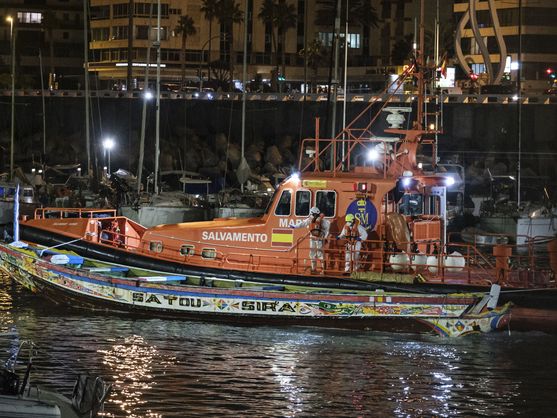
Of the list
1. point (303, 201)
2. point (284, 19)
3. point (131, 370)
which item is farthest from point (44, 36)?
point (131, 370)

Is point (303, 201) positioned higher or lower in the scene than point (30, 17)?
lower

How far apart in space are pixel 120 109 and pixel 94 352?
49174 millimetres

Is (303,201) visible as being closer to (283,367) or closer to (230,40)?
(283,367)

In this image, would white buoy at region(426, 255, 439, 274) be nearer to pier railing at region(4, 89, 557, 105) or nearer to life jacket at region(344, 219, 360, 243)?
life jacket at region(344, 219, 360, 243)

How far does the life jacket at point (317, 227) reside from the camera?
66.2 ft

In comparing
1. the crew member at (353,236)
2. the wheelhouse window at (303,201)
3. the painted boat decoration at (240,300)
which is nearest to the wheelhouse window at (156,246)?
the painted boat decoration at (240,300)

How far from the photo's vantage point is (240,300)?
65.9 ft

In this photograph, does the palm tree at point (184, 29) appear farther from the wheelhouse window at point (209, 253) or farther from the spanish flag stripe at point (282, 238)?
the spanish flag stripe at point (282, 238)

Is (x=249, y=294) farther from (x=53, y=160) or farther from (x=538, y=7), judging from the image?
(x=538, y=7)

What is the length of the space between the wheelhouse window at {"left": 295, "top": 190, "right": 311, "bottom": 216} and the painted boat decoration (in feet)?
5.14

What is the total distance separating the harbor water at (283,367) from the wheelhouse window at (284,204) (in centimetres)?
228

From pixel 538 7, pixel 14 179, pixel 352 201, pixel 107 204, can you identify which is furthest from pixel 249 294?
pixel 538 7

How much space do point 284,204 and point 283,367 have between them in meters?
4.11

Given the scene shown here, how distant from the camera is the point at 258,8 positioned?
3922 inches
